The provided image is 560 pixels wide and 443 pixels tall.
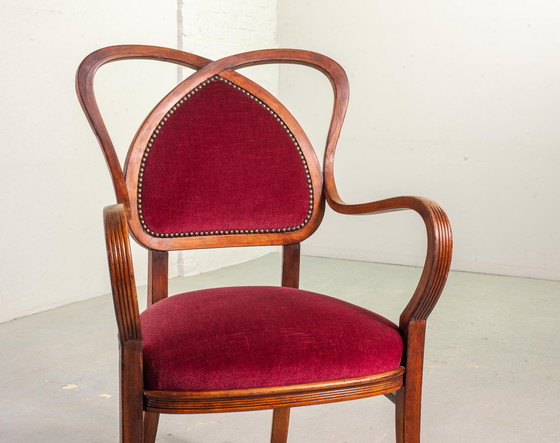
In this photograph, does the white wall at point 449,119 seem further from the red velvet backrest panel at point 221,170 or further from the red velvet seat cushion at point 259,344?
the red velvet seat cushion at point 259,344

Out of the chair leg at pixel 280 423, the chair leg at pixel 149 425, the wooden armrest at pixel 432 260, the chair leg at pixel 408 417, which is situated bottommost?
the chair leg at pixel 280 423

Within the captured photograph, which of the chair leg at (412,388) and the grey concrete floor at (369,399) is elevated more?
the chair leg at (412,388)

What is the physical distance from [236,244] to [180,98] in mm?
311

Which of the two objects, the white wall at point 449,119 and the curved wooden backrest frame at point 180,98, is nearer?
the curved wooden backrest frame at point 180,98

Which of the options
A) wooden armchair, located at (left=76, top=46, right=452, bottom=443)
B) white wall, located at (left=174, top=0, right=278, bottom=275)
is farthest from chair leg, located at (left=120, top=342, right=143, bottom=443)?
white wall, located at (left=174, top=0, right=278, bottom=275)

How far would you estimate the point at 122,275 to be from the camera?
0.97 m

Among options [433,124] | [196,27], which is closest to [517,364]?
[433,124]

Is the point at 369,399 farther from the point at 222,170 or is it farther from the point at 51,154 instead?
the point at 51,154

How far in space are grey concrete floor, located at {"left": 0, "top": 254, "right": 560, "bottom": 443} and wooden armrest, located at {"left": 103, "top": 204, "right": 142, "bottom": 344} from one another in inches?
31.7

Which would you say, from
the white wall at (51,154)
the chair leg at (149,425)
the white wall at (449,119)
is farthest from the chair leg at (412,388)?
the white wall at (449,119)

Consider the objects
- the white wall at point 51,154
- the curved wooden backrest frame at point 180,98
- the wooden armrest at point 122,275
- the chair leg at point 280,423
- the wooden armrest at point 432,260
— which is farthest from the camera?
the white wall at point 51,154

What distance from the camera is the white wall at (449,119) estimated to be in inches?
142

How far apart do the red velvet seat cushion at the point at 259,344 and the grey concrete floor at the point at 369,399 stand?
0.67 meters

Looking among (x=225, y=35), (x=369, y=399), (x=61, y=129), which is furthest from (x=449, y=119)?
(x=369, y=399)
